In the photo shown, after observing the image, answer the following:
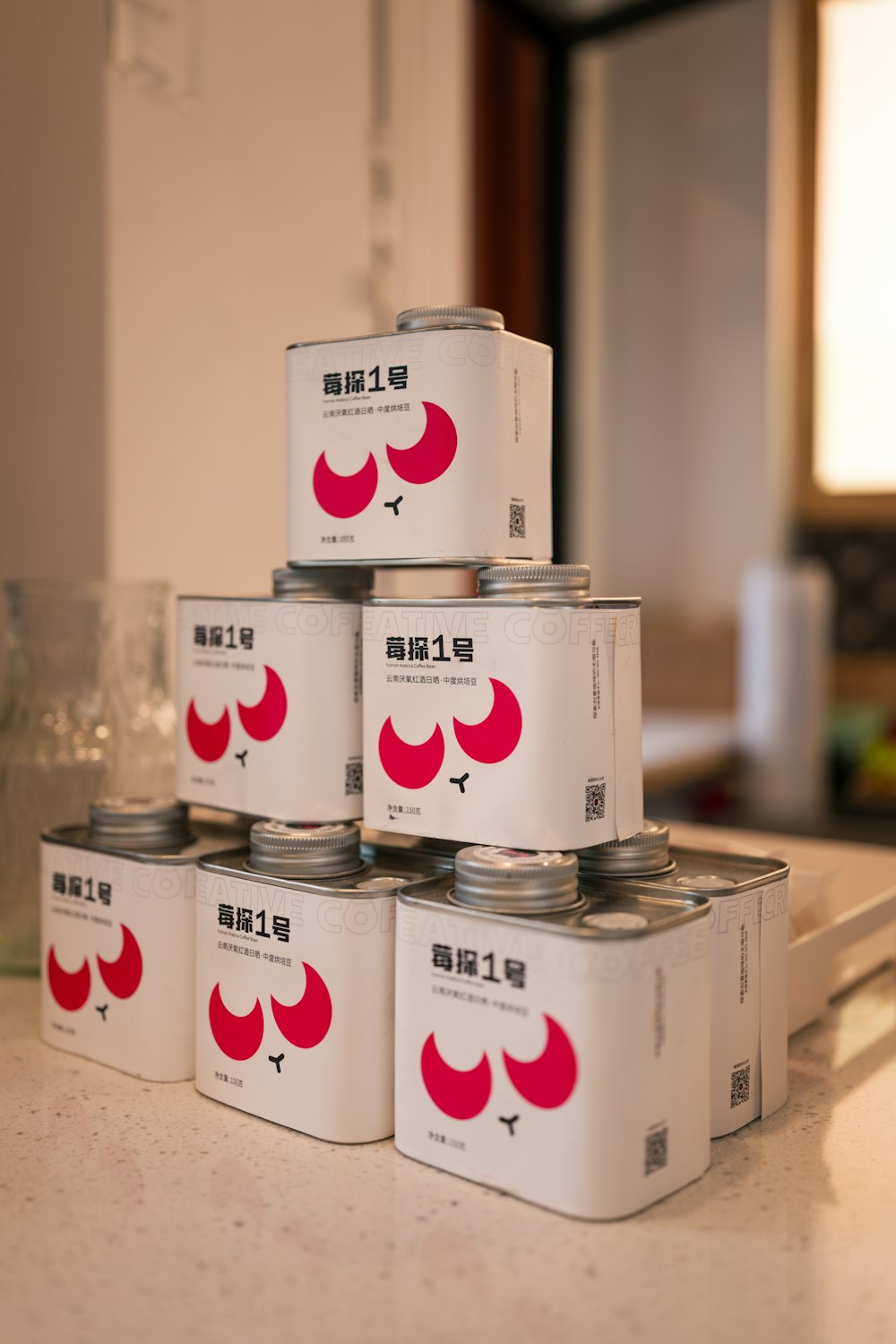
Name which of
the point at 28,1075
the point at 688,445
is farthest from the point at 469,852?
the point at 688,445

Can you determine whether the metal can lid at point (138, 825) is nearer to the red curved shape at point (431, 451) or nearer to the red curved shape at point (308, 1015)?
the red curved shape at point (308, 1015)

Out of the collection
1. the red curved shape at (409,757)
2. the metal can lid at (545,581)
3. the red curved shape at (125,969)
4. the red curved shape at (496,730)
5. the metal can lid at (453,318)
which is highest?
the metal can lid at (453,318)

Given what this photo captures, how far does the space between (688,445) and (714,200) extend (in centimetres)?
51

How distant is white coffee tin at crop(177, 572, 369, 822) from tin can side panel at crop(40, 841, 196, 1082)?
7cm

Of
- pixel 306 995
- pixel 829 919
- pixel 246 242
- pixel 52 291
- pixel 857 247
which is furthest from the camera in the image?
pixel 857 247

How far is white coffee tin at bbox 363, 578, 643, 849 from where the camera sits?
2.25 ft

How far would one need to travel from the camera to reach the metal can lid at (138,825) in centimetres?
83

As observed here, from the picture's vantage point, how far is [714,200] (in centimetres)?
272

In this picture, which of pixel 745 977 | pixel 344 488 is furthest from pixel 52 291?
pixel 745 977

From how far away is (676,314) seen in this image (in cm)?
278

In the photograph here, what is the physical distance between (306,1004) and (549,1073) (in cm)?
16

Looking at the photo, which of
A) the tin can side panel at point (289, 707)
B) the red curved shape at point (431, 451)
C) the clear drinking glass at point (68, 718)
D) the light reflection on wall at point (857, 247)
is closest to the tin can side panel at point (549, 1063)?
the tin can side panel at point (289, 707)

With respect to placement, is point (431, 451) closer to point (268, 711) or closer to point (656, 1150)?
point (268, 711)

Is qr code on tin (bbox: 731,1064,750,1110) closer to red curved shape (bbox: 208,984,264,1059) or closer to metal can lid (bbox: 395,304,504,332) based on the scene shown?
red curved shape (bbox: 208,984,264,1059)
